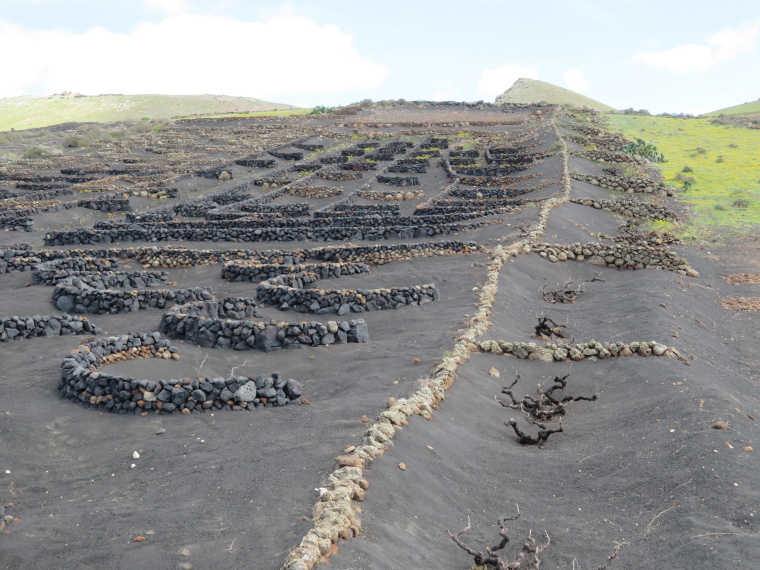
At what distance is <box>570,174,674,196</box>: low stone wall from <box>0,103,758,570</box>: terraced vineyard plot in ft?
19.9

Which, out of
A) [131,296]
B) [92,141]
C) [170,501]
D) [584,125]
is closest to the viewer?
[170,501]

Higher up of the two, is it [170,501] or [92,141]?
[92,141]

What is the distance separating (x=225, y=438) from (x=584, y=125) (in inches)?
2519

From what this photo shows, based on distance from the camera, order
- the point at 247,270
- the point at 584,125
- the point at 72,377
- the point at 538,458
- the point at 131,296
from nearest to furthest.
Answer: the point at 538,458
the point at 72,377
the point at 131,296
the point at 247,270
the point at 584,125

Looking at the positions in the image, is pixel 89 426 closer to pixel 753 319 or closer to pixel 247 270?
pixel 247 270

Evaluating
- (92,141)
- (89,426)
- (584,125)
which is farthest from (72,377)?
(92,141)

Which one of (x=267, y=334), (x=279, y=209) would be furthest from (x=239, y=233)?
(x=267, y=334)

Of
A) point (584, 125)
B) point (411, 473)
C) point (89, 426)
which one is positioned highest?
point (584, 125)

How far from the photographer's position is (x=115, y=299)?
18609mm

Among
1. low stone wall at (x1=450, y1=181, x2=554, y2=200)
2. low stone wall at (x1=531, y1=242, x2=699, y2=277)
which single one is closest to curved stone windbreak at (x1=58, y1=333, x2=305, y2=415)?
low stone wall at (x1=531, y1=242, x2=699, y2=277)

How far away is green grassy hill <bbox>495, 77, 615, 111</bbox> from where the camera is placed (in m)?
115

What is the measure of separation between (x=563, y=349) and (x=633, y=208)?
20.0 metres

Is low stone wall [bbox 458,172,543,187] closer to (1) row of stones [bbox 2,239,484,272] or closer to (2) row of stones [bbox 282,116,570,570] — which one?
(1) row of stones [bbox 2,239,484,272]

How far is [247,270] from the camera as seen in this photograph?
2259cm
